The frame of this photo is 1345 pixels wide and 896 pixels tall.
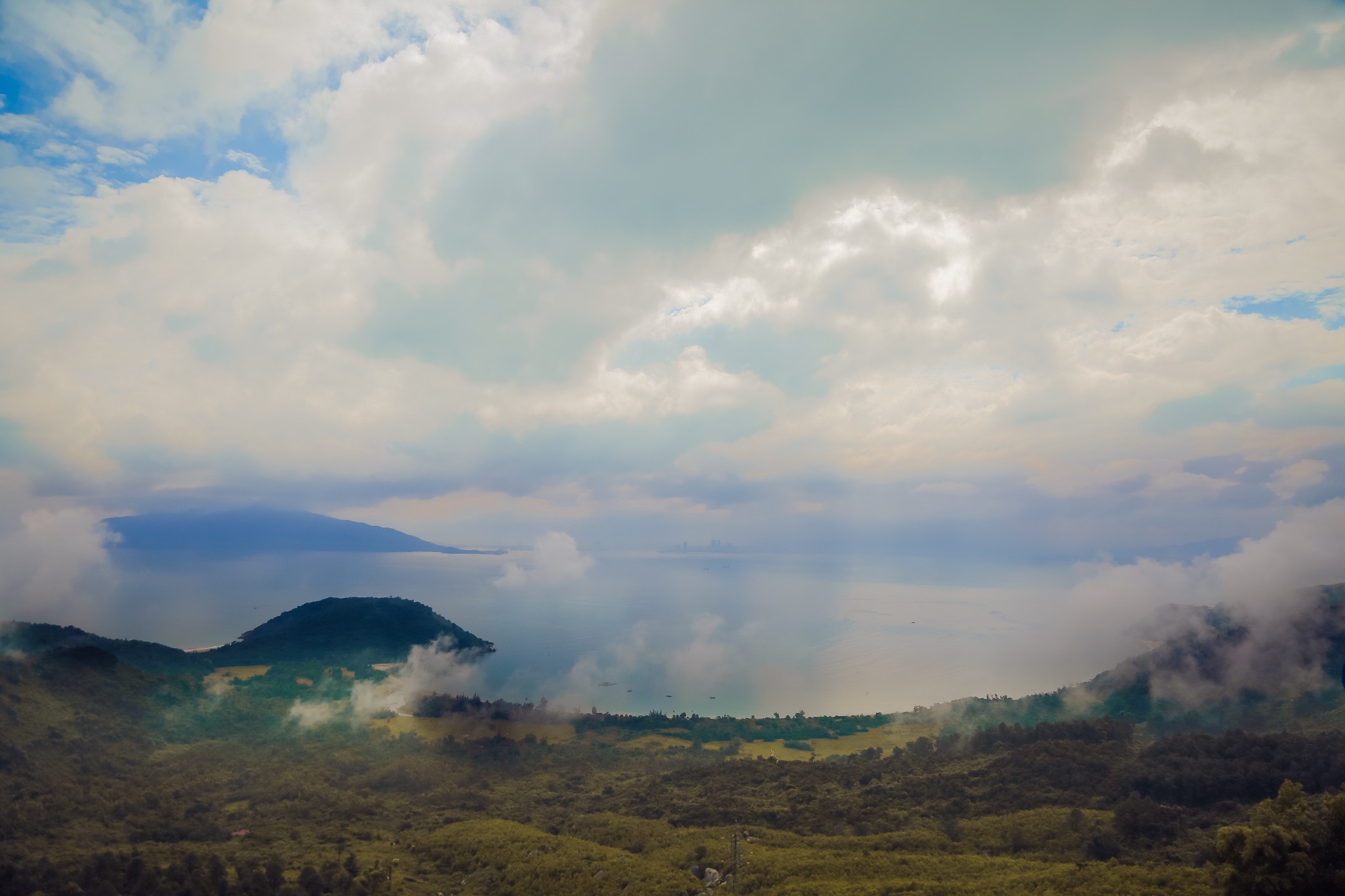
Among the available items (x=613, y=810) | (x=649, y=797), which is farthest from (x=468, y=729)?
(x=649, y=797)

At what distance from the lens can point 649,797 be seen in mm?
35406

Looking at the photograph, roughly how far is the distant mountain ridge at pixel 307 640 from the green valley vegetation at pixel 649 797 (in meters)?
4.28

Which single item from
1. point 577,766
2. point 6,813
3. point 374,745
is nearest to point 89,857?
A: point 6,813

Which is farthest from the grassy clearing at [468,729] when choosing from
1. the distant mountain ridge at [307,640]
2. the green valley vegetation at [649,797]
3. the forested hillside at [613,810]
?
the distant mountain ridge at [307,640]

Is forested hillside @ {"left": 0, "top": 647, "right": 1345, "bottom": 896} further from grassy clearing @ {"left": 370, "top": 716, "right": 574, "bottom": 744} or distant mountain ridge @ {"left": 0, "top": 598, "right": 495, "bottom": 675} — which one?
distant mountain ridge @ {"left": 0, "top": 598, "right": 495, "bottom": 675}

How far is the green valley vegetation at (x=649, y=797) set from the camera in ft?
67.3

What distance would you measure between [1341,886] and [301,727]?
2309 inches

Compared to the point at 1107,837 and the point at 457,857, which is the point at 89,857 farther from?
the point at 1107,837

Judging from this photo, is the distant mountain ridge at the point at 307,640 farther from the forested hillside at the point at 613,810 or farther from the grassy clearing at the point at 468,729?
the grassy clearing at the point at 468,729

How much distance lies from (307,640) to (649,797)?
6163 cm

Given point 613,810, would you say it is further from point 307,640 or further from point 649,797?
point 307,640

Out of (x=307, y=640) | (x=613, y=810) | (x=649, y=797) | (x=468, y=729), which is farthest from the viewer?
(x=307, y=640)

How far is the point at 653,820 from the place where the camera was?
30.1m

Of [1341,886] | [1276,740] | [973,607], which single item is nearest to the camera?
[1341,886]
